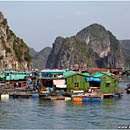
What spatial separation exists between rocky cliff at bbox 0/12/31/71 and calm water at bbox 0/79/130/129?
84572 millimetres

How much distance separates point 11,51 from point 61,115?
11363 centimetres

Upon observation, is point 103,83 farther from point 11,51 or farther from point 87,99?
point 11,51

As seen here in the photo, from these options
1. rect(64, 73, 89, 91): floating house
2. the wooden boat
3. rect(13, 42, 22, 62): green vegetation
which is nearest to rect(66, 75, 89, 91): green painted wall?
rect(64, 73, 89, 91): floating house

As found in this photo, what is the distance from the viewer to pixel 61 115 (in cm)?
3822

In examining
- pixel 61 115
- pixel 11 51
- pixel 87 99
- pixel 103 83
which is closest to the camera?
pixel 61 115

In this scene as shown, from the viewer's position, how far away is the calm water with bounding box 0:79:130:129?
108 feet

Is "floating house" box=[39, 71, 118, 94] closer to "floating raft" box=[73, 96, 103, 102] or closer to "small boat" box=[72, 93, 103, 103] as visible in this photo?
"small boat" box=[72, 93, 103, 103]

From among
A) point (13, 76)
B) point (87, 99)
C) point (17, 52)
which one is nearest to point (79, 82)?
point (87, 99)

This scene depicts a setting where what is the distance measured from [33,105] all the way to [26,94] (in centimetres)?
1039

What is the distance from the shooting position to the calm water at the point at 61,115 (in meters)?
33.0

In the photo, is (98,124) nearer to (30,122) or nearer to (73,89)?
(30,122)

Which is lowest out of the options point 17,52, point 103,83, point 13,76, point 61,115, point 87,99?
point 61,115

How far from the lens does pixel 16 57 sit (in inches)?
6161

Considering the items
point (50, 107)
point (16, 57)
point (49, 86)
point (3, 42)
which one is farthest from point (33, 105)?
point (16, 57)
